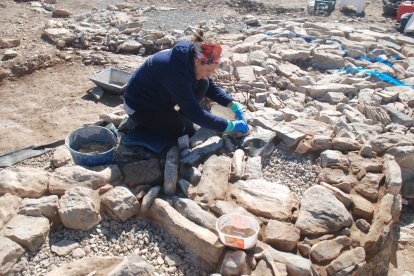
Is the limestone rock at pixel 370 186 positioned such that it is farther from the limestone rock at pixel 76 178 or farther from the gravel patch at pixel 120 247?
the limestone rock at pixel 76 178

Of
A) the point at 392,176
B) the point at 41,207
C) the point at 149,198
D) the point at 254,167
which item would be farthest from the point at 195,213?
the point at 392,176

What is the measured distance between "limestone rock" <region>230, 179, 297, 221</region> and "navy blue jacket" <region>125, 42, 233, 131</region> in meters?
0.64

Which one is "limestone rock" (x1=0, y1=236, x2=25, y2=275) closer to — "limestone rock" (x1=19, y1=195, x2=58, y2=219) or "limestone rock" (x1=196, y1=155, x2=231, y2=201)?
"limestone rock" (x1=19, y1=195, x2=58, y2=219)

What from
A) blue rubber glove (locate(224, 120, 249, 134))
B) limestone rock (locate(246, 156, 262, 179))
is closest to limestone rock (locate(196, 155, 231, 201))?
limestone rock (locate(246, 156, 262, 179))

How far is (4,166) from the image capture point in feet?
13.5

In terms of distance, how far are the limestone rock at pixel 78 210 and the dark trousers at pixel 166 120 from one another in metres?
1.09

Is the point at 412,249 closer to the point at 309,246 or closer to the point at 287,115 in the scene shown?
the point at 309,246

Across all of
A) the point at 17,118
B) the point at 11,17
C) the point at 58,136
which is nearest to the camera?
the point at 58,136

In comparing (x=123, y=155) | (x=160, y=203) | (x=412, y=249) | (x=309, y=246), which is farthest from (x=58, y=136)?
(x=412, y=249)

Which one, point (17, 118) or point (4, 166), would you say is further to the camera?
point (17, 118)

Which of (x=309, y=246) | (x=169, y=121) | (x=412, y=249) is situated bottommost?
(x=412, y=249)

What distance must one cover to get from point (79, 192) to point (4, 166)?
1.30 meters

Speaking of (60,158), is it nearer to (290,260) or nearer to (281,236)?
(281,236)

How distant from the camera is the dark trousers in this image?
4.08 meters
